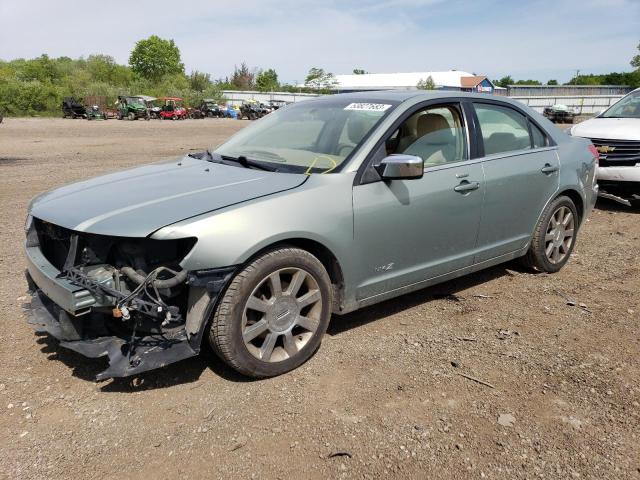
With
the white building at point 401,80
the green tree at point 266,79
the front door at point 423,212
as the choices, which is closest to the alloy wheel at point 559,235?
the front door at point 423,212

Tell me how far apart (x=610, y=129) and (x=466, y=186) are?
215 inches

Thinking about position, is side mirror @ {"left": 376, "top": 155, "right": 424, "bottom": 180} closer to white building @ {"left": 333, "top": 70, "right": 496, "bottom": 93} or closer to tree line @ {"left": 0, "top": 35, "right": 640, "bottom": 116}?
tree line @ {"left": 0, "top": 35, "right": 640, "bottom": 116}

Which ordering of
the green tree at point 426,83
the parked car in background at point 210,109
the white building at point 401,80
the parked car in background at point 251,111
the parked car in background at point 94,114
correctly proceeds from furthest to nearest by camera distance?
the white building at point 401,80 < the green tree at point 426,83 < the parked car in background at point 210,109 < the parked car in background at point 251,111 < the parked car in background at point 94,114

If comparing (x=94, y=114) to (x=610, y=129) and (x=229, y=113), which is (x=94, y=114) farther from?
(x=610, y=129)

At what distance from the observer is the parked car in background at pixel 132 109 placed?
1644 inches

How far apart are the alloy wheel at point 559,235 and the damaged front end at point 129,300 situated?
3388 mm

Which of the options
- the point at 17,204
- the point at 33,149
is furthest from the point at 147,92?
the point at 17,204

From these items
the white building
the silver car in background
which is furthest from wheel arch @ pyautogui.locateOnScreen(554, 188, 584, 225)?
the white building

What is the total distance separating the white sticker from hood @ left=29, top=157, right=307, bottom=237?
2.94 ft

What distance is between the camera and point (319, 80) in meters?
92.0

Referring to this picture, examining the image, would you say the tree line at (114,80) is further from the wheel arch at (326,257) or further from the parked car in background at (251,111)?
the wheel arch at (326,257)

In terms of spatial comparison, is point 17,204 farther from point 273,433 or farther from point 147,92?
point 147,92

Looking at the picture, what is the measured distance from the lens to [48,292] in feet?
9.96

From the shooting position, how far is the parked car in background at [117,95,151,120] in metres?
41.8
